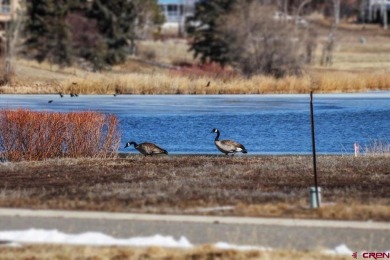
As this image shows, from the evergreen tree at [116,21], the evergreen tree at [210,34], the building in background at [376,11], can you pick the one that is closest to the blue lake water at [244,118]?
the evergreen tree at [210,34]

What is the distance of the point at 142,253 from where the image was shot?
11.7m

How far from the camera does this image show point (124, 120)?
35344mm

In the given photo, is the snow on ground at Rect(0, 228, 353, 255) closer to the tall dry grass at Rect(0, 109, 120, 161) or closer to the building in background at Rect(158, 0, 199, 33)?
the tall dry grass at Rect(0, 109, 120, 161)

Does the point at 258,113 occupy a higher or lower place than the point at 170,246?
lower

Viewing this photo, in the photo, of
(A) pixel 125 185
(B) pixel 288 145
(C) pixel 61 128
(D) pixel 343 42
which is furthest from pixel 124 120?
(D) pixel 343 42

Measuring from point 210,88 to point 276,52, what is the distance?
16.5 metres

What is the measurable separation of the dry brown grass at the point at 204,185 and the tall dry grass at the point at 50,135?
1152mm

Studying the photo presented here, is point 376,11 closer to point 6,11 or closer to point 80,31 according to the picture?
point 6,11

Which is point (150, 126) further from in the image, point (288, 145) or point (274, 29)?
point (274, 29)

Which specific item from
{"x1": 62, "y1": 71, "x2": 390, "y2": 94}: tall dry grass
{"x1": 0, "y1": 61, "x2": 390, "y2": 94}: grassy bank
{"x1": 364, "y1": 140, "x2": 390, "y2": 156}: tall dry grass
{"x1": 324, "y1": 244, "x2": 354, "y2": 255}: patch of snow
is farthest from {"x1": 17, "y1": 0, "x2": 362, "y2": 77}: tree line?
{"x1": 324, "y1": 244, "x2": 354, "y2": 255}: patch of snow

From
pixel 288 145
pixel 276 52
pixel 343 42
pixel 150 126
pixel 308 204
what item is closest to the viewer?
pixel 308 204

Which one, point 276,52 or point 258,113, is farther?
point 276,52

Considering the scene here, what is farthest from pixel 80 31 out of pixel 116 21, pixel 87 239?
pixel 87 239

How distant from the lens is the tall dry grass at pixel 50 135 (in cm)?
2356
